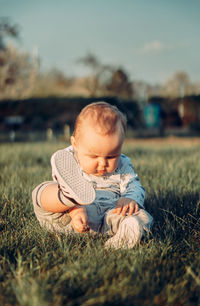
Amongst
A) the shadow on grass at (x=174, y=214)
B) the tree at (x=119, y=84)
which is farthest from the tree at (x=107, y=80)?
the shadow on grass at (x=174, y=214)

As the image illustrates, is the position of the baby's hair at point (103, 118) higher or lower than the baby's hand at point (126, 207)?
higher

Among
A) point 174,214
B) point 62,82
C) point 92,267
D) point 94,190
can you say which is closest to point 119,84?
point 62,82

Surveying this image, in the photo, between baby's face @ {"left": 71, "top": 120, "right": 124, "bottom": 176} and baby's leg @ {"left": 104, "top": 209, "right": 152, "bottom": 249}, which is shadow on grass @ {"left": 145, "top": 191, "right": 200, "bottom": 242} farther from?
baby's face @ {"left": 71, "top": 120, "right": 124, "bottom": 176}

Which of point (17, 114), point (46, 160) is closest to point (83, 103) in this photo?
point (17, 114)

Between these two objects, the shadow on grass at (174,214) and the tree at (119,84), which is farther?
the tree at (119,84)

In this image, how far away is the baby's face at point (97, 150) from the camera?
69.6 inches

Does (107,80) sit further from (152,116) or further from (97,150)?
(97,150)

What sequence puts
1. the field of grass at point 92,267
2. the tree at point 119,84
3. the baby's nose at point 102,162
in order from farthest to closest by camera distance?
the tree at point 119,84
the baby's nose at point 102,162
the field of grass at point 92,267

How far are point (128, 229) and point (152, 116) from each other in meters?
13.1

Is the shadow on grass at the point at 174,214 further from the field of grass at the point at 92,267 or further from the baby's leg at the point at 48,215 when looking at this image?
the baby's leg at the point at 48,215

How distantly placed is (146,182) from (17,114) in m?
12.4

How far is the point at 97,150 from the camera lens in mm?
1780

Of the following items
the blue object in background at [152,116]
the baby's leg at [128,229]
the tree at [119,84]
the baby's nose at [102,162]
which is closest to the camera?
the baby's leg at [128,229]

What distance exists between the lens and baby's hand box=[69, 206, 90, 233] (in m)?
1.72
